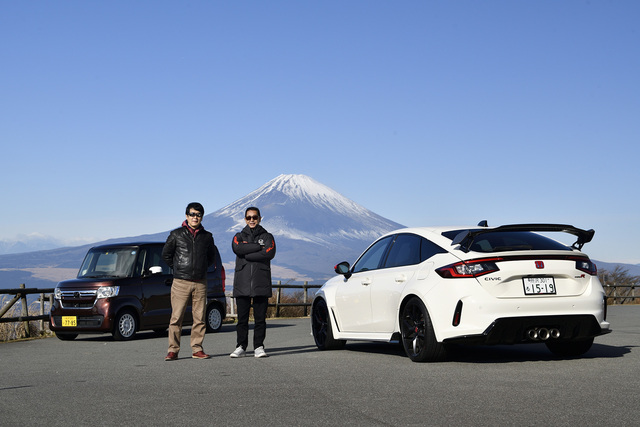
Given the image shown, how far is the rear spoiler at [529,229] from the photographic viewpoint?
919 centimetres

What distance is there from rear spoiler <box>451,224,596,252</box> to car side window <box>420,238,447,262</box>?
0.78ft

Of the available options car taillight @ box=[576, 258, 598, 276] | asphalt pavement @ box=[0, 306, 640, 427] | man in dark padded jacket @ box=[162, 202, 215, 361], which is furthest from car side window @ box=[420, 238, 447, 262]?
man in dark padded jacket @ box=[162, 202, 215, 361]

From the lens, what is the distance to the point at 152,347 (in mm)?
13672

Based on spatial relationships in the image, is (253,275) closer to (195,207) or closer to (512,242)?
(195,207)

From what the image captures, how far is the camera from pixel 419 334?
31.3 feet

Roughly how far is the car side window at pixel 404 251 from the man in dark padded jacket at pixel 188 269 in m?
2.30

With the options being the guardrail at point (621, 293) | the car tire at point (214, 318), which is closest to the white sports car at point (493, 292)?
the car tire at point (214, 318)

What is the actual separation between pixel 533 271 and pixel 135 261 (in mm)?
Answer: 9255

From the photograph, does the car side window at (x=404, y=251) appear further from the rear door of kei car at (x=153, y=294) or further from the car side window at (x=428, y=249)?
the rear door of kei car at (x=153, y=294)

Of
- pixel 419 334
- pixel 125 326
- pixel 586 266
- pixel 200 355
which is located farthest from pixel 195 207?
pixel 125 326

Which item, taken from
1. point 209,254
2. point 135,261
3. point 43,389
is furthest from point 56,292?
point 43,389

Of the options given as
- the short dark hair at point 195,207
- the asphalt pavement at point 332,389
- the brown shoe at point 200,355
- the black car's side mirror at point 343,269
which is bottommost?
the asphalt pavement at point 332,389

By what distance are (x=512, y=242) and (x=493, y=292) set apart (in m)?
0.75

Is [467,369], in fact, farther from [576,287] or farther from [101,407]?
[101,407]
